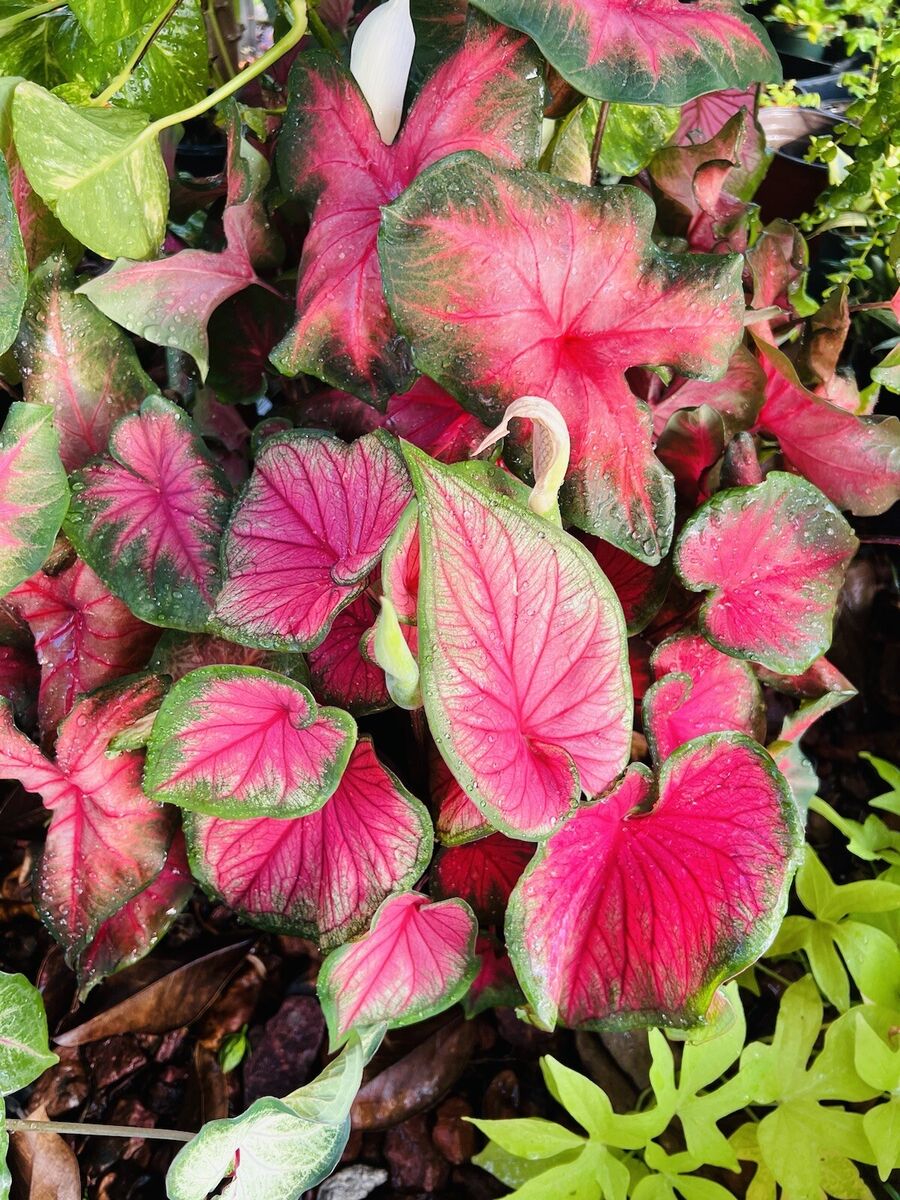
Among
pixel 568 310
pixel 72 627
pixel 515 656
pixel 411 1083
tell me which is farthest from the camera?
pixel 411 1083

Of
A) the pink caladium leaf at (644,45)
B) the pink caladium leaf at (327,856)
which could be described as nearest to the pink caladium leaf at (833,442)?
the pink caladium leaf at (644,45)

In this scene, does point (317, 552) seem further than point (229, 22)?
No

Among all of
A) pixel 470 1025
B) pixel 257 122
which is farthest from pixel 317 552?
pixel 470 1025

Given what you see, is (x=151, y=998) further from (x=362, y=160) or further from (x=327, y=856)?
(x=362, y=160)

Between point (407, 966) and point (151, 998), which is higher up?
point (407, 966)

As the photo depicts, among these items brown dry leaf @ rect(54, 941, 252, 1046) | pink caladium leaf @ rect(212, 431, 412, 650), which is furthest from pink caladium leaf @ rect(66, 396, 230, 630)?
brown dry leaf @ rect(54, 941, 252, 1046)

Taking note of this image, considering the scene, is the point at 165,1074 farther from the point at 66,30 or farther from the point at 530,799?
the point at 66,30

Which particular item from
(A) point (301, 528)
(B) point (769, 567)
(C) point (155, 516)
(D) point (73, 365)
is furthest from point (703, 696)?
(D) point (73, 365)
